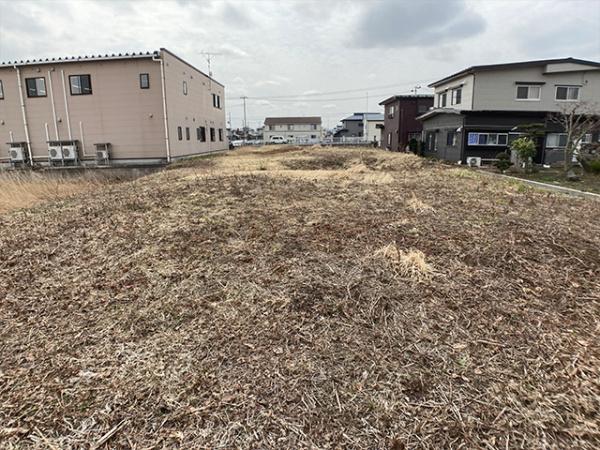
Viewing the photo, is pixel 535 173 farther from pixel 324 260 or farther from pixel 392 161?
pixel 324 260

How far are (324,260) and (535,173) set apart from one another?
527 inches

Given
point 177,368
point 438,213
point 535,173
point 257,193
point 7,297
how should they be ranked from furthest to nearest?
point 535,173, point 257,193, point 438,213, point 7,297, point 177,368

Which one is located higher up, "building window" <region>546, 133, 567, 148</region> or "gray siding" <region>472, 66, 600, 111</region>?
"gray siding" <region>472, 66, 600, 111</region>

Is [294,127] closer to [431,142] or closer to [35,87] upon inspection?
[431,142]

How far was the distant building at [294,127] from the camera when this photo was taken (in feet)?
189

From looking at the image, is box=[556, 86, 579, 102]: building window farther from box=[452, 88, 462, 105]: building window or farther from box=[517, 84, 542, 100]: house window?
box=[452, 88, 462, 105]: building window

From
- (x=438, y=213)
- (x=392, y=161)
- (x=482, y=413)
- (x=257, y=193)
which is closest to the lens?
(x=482, y=413)

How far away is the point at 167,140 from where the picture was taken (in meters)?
17.4

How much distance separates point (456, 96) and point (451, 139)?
2646mm

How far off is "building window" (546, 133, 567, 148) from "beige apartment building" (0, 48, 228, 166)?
17.2 m

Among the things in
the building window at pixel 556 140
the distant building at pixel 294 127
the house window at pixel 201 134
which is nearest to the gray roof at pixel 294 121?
the distant building at pixel 294 127

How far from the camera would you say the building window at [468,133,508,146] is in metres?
17.6

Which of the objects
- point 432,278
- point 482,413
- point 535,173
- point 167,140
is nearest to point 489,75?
point 535,173

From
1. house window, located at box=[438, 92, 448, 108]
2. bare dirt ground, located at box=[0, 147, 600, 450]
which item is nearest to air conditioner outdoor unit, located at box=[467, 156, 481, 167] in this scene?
house window, located at box=[438, 92, 448, 108]
